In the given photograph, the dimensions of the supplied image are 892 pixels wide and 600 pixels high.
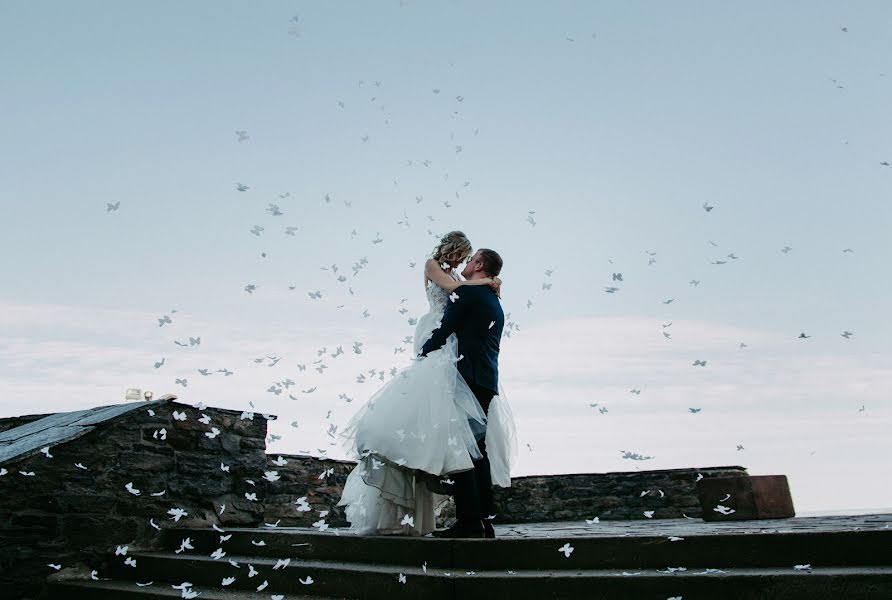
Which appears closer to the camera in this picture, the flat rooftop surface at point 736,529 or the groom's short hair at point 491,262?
the flat rooftop surface at point 736,529

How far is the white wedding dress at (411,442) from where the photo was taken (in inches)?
151

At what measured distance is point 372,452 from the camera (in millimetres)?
3938

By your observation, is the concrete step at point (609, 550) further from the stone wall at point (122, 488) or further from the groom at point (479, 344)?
the stone wall at point (122, 488)

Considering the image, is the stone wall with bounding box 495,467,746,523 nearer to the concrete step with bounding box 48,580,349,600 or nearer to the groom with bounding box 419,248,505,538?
the groom with bounding box 419,248,505,538

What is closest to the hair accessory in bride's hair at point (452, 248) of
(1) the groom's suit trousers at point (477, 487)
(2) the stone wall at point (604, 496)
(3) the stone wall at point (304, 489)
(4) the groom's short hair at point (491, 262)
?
(4) the groom's short hair at point (491, 262)

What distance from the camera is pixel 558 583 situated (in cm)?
305

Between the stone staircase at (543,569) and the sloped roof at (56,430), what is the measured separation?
0.85 metres

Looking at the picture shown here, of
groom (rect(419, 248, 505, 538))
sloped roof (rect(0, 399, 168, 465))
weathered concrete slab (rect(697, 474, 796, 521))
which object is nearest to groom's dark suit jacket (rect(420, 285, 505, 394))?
groom (rect(419, 248, 505, 538))

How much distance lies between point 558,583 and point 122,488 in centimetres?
316

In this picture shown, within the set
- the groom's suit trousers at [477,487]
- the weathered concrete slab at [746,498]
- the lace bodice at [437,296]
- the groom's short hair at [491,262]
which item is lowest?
the weathered concrete slab at [746,498]

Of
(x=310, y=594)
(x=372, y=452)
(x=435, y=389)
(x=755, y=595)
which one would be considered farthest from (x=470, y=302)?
(x=755, y=595)

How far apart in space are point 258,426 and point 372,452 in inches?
73.2

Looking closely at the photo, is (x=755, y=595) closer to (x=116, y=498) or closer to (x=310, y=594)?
(x=310, y=594)

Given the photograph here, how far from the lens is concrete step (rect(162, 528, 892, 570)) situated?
9.89 ft
